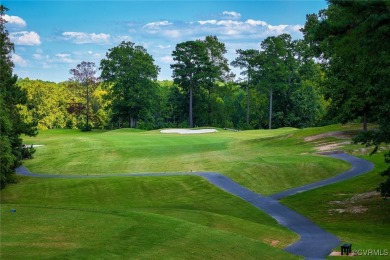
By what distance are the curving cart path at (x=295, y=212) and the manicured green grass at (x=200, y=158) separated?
109 centimetres

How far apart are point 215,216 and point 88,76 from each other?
76822mm

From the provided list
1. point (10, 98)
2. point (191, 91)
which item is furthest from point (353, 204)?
point (191, 91)

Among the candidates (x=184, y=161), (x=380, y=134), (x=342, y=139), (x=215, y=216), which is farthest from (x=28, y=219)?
→ (x=342, y=139)

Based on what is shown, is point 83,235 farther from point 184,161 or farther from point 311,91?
point 311,91

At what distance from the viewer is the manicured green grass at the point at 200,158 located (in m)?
39.9

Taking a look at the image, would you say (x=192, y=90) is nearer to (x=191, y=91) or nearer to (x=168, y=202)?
(x=191, y=91)

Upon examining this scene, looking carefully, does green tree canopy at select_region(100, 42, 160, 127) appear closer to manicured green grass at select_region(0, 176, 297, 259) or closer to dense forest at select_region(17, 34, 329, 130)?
dense forest at select_region(17, 34, 329, 130)

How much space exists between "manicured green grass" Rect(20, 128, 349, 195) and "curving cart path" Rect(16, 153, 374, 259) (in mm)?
1093

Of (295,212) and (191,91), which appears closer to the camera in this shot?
(295,212)

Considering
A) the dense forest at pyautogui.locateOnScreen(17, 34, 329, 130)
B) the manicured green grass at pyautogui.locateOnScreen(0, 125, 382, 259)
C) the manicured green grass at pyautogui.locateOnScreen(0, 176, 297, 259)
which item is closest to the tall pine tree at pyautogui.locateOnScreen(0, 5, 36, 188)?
the manicured green grass at pyautogui.locateOnScreen(0, 125, 382, 259)

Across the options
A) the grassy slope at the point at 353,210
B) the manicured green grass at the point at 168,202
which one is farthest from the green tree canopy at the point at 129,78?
the grassy slope at the point at 353,210

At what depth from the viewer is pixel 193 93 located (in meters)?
106

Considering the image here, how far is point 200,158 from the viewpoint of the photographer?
157 ft

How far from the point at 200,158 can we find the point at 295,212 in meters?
18.2
